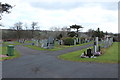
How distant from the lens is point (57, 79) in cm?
637

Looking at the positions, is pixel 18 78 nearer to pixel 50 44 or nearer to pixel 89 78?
pixel 89 78

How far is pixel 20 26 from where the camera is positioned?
71312mm

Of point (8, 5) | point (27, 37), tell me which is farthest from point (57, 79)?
point (27, 37)

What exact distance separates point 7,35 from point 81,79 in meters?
78.5

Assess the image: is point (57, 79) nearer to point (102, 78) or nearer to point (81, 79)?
point (81, 79)

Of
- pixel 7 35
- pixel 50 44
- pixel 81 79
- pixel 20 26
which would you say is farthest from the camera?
pixel 7 35

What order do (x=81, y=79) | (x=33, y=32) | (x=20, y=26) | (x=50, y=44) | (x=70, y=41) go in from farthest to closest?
(x=33, y=32) < (x=20, y=26) < (x=70, y=41) < (x=50, y=44) < (x=81, y=79)

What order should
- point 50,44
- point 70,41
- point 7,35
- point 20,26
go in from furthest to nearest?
point 7,35, point 20,26, point 70,41, point 50,44

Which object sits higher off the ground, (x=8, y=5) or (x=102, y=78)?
(x=8, y=5)

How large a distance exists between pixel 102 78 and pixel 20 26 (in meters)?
69.2

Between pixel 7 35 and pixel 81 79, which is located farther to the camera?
pixel 7 35

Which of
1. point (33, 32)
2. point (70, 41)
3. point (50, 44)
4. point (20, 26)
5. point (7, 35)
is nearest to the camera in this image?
point (50, 44)

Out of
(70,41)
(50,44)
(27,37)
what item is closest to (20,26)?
(27,37)

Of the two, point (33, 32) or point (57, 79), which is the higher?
point (33, 32)
